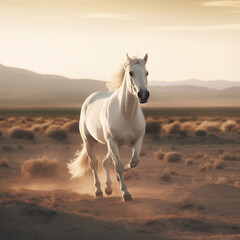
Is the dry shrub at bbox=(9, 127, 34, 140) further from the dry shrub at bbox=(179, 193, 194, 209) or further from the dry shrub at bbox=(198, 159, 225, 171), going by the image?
the dry shrub at bbox=(179, 193, 194, 209)

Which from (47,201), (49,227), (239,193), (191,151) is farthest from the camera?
(191,151)

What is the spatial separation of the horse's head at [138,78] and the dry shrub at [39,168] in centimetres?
774

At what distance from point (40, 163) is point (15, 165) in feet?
9.92

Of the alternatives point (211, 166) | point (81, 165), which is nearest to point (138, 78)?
point (81, 165)

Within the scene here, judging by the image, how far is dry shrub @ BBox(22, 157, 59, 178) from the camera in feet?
52.0

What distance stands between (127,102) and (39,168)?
24.7 ft

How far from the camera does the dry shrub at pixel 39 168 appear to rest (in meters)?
15.9

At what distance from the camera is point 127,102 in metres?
9.50

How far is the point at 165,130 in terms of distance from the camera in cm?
3403

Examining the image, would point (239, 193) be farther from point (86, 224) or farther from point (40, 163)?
point (40, 163)

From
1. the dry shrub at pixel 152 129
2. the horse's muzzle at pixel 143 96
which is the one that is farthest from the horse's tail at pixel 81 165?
the dry shrub at pixel 152 129

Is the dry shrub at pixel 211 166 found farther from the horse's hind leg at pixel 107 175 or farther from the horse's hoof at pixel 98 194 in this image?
the horse's hind leg at pixel 107 175

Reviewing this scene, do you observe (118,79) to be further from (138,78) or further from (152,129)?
(152,129)

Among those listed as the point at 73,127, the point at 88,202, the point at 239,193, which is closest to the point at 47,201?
the point at 88,202
